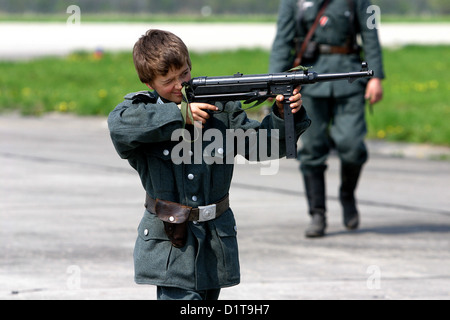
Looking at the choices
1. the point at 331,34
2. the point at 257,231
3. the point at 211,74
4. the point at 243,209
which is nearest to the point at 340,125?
the point at 331,34

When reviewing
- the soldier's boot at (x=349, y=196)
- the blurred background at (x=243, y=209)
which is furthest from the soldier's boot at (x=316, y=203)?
the soldier's boot at (x=349, y=196)

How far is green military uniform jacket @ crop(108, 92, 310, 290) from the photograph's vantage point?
392 centimetres

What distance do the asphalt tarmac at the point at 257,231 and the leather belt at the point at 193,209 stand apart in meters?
1.66

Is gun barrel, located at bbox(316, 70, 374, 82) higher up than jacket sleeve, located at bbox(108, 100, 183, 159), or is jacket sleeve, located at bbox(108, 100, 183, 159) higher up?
gun barrel, located at bbox(316, 70, 374, 82)

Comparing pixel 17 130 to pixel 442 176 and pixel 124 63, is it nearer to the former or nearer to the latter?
pixel 442 176

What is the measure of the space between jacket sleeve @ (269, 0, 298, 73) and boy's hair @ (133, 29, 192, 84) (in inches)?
138

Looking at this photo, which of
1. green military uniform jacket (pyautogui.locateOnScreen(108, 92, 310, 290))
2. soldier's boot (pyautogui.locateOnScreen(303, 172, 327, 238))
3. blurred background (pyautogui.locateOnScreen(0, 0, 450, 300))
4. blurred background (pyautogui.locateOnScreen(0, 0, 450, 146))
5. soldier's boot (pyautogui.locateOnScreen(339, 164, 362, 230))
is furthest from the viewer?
blurred background (pyautogui.locateOnScreen(0, 0, 450, 146))

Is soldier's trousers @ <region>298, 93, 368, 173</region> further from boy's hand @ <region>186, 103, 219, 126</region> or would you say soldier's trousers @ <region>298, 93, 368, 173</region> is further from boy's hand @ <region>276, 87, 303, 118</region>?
boy's hand @ <region>186, 103, 219, 126</region>

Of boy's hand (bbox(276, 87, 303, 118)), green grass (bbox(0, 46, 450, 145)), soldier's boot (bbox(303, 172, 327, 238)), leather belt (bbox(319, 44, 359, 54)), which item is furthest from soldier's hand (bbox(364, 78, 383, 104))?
green grass (bbox(0, 46, 450, 145))

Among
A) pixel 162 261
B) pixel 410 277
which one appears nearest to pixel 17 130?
pixel 410 277

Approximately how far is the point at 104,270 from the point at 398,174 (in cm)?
494

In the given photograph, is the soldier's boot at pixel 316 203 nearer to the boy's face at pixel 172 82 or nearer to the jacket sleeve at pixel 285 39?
the jacket sleeve at pixel 285 39

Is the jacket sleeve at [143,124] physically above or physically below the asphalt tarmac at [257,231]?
above

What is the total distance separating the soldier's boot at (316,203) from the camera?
7324 mm
